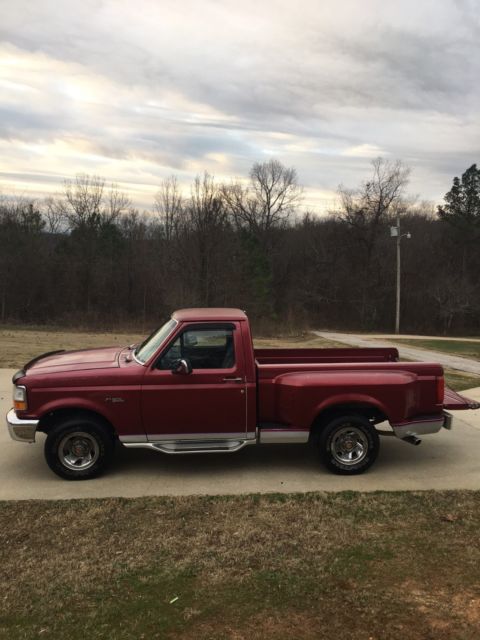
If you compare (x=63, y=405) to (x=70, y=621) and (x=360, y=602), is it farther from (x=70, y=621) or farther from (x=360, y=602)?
(x=360, y=602)

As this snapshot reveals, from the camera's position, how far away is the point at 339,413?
5645mm

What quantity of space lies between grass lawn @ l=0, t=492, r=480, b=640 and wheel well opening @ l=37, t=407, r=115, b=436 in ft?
2.77

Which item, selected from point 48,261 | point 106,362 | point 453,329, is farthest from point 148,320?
point 106,362

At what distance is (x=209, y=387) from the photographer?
17.7 feet

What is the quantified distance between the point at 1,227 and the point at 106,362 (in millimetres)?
52034

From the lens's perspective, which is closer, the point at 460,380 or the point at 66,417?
the point at 66,417

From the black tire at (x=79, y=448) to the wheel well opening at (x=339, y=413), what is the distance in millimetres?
2184

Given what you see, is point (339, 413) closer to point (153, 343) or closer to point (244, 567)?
point (153, 343)

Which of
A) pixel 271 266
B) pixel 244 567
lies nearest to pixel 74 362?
pixel 244 567

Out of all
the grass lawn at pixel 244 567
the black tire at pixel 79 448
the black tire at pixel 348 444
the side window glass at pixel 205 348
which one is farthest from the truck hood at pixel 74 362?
the black tire at pixel 348 444

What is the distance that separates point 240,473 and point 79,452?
67.7 inches

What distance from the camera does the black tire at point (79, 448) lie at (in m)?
5.36

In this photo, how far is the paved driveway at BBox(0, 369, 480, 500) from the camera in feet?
17.3

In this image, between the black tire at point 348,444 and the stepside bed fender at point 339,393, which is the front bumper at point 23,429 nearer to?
the stepside bed fender at point 339,393
